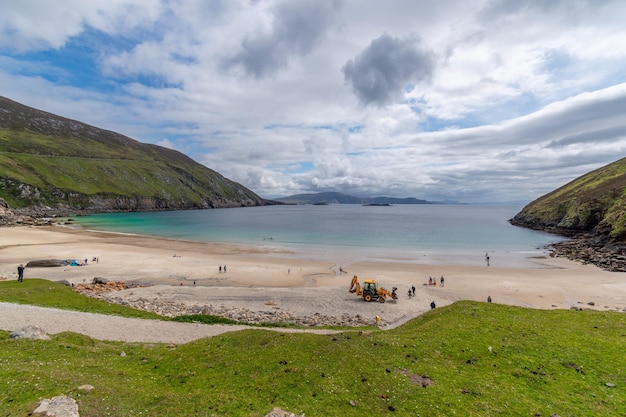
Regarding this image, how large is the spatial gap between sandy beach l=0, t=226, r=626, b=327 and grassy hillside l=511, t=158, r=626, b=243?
101 ft

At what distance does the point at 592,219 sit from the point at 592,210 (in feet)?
11.4

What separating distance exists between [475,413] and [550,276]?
57107 mm

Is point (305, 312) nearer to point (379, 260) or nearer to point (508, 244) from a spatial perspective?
point (379, 260)

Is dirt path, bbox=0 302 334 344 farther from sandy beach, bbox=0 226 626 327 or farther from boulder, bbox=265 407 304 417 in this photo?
boulder, bbox=265 407 304 417

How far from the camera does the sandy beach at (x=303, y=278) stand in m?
38.6

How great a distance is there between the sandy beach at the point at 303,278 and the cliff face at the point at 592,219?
34.7ft

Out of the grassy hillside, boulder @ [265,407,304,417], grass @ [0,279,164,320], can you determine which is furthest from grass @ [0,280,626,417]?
the grassy hillside

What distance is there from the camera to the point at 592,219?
104 m

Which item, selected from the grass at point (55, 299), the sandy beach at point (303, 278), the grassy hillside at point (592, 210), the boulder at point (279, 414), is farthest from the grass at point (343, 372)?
the grassy hillside at point (592, 210)

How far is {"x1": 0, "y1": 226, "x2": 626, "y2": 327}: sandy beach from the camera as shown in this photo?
3856 cm

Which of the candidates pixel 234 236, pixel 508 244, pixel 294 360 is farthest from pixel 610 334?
pixel 234 236

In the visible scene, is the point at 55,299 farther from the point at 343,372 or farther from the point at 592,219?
the point at 592,219

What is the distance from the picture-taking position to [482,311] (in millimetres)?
22406

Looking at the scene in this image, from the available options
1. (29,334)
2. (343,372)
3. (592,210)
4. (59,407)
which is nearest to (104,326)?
(29,334)
